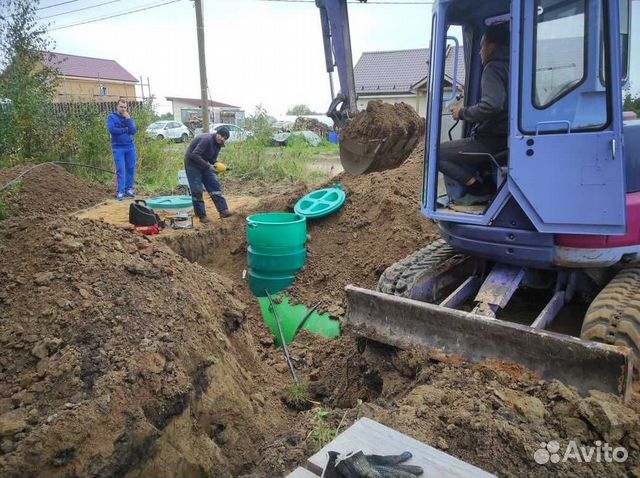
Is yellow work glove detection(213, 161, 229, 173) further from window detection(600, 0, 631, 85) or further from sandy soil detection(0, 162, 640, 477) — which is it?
window detection(600, 0, 631, 85)

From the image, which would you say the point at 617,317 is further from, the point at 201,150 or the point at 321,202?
the point at 201,150

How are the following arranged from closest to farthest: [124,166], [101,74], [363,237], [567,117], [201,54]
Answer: [567,117]
[363,237]
[124,166]
[201,54]
[101,74]

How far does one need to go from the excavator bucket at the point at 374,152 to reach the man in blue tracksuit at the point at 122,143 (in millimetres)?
4366

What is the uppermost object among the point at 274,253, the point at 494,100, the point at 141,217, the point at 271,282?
the point at 494,100

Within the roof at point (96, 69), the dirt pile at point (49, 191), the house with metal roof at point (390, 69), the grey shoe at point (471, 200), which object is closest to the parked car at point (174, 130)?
the roof at point (96, 69)

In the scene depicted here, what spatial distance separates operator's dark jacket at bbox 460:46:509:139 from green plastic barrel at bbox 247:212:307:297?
2797mm

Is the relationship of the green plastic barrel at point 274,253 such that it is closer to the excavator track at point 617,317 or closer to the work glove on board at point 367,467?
the excavator track at point 617,317

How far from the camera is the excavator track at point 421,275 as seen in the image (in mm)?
3592

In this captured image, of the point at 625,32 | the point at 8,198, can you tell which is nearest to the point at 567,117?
the point at 625,32

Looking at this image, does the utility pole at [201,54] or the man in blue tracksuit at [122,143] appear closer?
the man in blue tracksuit at [122,143]

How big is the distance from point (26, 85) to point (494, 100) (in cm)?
1037

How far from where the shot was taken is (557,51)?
9.57 feet

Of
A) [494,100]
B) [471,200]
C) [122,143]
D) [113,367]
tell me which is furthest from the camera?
[122,143]

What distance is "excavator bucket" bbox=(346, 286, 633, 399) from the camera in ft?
8.14
